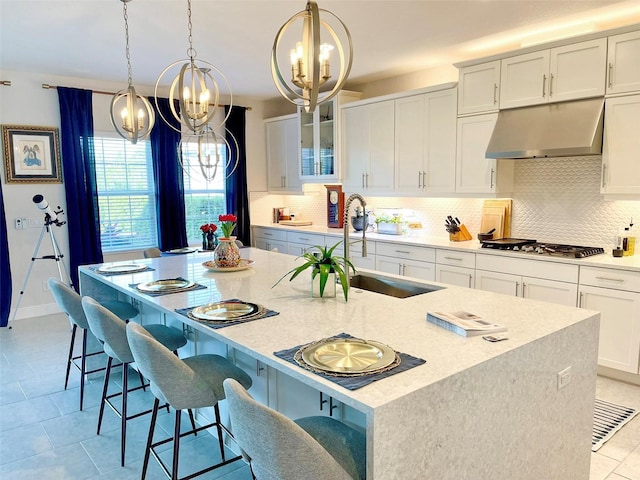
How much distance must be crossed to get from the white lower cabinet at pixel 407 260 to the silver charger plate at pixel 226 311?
8.50 feet

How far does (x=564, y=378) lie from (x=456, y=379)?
0.74m

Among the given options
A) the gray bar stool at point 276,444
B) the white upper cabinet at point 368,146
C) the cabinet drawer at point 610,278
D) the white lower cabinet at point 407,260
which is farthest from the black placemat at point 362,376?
the white upper cabinet at point 368,146

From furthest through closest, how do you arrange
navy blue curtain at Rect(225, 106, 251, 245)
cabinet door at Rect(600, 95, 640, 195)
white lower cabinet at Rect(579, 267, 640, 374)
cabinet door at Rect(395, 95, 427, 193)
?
1. navy blue curtain at Rect(225, 106, 251, 245)
2. cabinet door at Rect(395, 95, 427, 193)
3. cabinet door at Rect(600, 95, 640, 195)
4. white lower cabinet at Rect(579, 267, 640, 374)

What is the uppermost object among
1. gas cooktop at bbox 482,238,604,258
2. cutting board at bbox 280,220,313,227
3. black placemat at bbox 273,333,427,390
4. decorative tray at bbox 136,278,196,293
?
cutting board at bbox 280,220,313,227

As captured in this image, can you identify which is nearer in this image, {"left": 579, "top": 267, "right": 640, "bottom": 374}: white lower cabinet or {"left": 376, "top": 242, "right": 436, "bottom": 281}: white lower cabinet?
{"left": 579, "top": 267, "right": 640, "bottom": 374}: white lower cabinet

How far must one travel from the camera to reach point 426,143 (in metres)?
4.80

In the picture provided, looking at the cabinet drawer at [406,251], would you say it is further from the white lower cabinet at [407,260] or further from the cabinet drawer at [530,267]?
the cabinet drawer at [530,267]

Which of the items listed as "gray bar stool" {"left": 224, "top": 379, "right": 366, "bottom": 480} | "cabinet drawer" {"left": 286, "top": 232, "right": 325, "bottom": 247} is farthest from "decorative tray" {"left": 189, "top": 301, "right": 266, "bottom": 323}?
"cabinet drawer" {"left": 286, "top": 232, "right": 325, "bottom": 247}

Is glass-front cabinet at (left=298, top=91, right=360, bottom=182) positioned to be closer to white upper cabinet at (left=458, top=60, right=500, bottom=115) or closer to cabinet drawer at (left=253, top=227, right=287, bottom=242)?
cabinet drawer at (left=253, top=227, right=287, bottom=242)

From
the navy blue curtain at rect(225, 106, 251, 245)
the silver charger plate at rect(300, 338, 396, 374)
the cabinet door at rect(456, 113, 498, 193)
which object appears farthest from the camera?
the navy blue curtain at rect(225, 106, 251, 245)

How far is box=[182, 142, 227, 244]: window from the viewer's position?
6.40 metres

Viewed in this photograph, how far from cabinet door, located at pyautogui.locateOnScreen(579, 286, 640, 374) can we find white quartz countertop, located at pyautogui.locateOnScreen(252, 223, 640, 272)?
20cm

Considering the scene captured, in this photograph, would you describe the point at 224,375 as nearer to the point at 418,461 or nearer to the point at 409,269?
the point at 418,461

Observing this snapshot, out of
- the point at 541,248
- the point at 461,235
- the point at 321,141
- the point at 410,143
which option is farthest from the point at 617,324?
the point at 321,141
